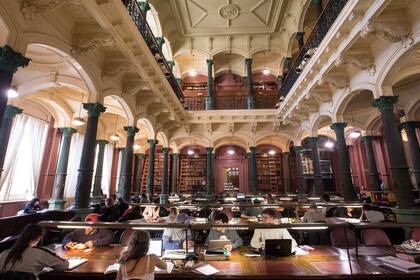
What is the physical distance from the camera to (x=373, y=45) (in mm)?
5504

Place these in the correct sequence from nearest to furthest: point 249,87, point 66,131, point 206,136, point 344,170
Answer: point 344,170
point 66,131
point 249,87
point 206,136

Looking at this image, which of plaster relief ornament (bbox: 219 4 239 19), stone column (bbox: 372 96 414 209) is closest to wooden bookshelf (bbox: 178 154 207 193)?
plaster relief ornament (bbox: 219 4 239 19)

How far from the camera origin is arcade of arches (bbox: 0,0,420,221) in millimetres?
4555

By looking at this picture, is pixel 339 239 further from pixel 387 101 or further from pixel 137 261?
pixel 387 101

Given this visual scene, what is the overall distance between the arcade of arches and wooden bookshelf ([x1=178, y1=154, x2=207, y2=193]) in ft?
0.22

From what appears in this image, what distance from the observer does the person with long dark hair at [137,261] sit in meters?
1.99

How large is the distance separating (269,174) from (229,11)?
9249 millimetres

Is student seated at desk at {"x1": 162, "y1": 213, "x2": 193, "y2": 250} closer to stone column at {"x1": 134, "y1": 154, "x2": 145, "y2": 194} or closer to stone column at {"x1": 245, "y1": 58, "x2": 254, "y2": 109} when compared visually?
stone column at {"x1": 245, "y1": 58, "x2": 254, "y2": 109}

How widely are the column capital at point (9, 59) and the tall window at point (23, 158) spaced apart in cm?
583

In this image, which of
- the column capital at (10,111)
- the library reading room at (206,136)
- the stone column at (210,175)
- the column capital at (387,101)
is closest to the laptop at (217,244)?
the library reading room at (206,136)

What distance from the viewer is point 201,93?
48.0 ft

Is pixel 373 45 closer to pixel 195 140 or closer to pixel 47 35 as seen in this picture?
pixel 47 35

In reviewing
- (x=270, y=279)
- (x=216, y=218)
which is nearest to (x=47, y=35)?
(x=216, y=218)

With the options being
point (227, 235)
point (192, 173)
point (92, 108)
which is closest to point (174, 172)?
point (192, 173)
